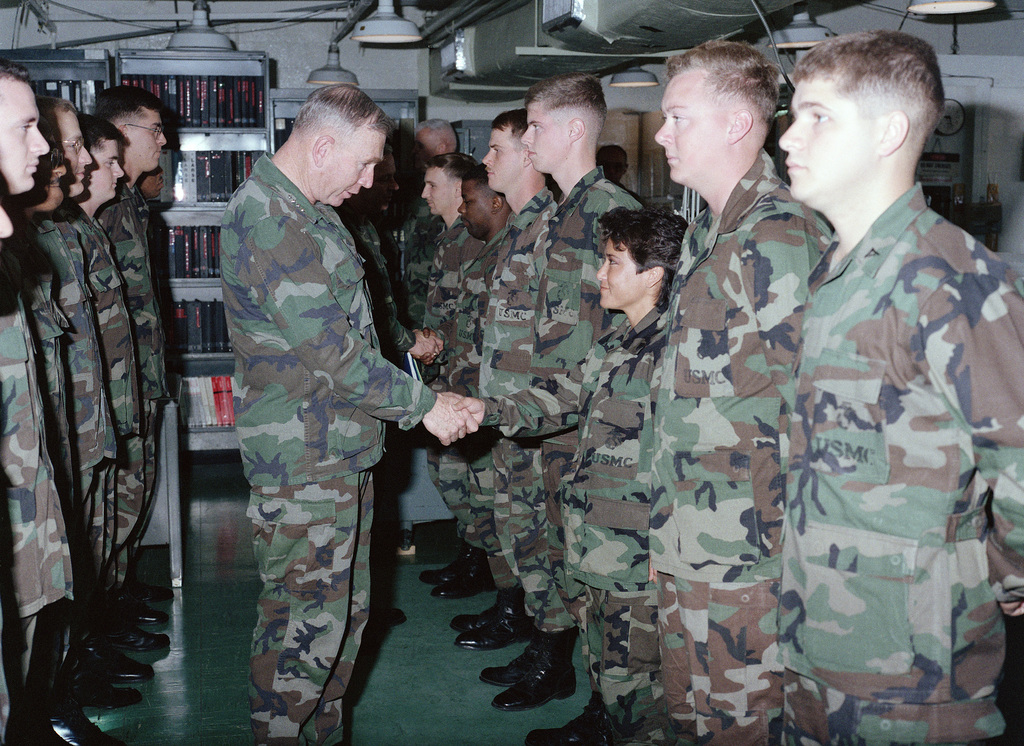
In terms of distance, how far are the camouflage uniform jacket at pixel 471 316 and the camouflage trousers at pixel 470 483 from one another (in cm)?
25

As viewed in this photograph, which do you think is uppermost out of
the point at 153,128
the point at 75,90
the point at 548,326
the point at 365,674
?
the point at 75,90

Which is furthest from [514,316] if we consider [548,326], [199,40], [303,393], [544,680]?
[199,40]

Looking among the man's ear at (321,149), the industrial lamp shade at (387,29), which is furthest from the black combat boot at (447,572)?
the industrial lamp shade at (387,29)

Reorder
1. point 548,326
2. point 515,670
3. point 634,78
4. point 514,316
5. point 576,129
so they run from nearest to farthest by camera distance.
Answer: point 548,326 → point 576,129 → point 514,316 → point 515,670 → point 634,78

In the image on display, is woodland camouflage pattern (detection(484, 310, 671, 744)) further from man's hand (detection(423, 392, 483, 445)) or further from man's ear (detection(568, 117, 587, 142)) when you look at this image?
man's ear (detection(568, 117, 587, 142))

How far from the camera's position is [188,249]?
5.29 meters

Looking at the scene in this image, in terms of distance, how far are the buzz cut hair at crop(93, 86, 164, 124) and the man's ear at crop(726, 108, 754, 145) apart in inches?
117

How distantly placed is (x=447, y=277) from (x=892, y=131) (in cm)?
297

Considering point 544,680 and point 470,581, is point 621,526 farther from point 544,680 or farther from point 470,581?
point 470,581

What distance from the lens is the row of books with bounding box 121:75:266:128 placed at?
5109 mm

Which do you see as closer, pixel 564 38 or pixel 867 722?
pixel 867 722

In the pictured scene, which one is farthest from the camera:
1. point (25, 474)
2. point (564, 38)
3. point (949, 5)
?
point (949, 5)

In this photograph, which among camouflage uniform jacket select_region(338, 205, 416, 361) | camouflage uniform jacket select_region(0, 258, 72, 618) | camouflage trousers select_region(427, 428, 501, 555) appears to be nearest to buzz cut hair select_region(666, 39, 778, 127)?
camouflage uniform jacket select_region(0, 258, 72, 618)

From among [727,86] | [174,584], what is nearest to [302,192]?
[727,86]
